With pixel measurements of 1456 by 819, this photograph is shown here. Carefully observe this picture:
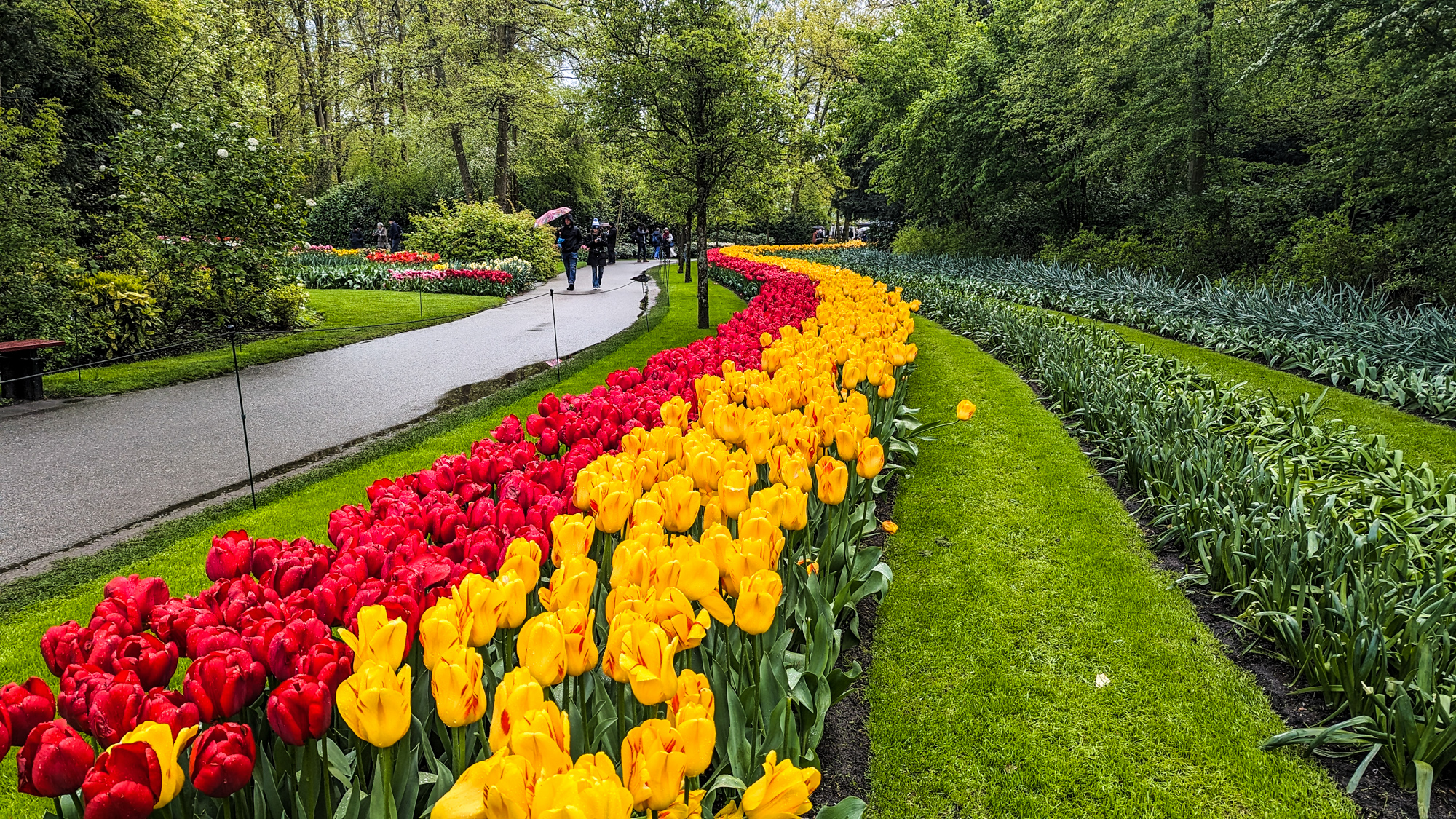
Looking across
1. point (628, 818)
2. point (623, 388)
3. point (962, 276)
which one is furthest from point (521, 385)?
point (962, 276)

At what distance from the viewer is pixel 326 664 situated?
1.40 m

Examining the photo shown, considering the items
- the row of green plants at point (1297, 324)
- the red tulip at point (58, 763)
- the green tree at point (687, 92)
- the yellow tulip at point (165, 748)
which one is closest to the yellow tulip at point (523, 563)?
the yellow tulip at point (165, 748)

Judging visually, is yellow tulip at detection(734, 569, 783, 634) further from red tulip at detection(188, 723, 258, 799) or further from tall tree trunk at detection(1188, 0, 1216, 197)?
tall tree trunk at detection(1188, 0, 1216, 197)

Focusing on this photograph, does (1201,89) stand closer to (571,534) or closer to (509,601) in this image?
(571,534)

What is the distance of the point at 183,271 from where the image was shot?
1103 centimetres

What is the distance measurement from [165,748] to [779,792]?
93 cm

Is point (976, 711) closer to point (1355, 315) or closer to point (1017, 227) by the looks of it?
point (1355, 315)

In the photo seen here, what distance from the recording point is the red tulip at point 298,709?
4.36 feet

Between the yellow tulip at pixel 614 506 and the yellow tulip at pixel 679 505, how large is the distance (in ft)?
0.34

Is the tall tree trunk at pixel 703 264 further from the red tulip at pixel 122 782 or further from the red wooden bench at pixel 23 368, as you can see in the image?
the red tulip at pixel 122 782

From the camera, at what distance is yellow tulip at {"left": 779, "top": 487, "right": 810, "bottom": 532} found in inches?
85.8

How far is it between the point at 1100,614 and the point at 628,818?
126 inches

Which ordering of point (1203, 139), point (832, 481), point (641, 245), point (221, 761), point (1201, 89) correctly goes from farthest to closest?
point (641, 245) → point (1203, 139) → point (1201, 89) → point (832, 481) → point (221, 761)

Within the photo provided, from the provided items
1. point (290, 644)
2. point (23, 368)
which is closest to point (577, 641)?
point (290, 644)
